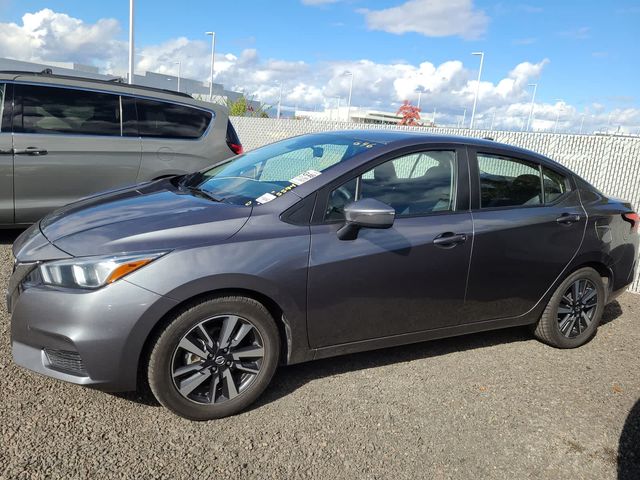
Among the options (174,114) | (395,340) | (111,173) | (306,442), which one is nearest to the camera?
(306,442)

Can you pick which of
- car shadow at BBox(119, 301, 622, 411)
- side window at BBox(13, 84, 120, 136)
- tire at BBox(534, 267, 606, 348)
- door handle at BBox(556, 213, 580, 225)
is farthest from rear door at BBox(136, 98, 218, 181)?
tire at BBox(534, 267, 606, 348)

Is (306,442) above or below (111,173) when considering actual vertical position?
below

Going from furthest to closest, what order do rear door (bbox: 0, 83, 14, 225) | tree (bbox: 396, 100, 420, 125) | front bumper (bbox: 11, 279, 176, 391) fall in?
1. tree (bbox: 396, 100, 420, 125)
2. rear door (bbox: 0, 83, 14, 225)
3. front bumper (bbox: 11, 279, 176, 391)

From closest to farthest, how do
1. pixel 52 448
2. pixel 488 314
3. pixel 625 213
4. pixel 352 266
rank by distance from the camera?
pixel 52 448, pixel 352 266, pixel 488 314, pixel 625 213

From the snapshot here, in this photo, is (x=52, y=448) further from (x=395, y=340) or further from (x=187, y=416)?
(x=395, y=340)

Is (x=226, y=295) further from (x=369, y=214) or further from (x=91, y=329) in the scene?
(x=369, y=214)

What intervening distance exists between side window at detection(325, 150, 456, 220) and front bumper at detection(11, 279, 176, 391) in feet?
3.99

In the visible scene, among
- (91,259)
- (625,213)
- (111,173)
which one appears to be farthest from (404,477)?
(111,173)

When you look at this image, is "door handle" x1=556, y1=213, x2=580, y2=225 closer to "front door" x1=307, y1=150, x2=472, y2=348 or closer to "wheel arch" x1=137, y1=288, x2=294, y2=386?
"front door" x1=307, y1=150, x2=472, y2=348

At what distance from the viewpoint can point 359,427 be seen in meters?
2.96

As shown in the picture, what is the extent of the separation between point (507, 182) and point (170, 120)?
4105 millimetres

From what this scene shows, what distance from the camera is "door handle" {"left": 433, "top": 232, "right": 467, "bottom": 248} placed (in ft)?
11.1

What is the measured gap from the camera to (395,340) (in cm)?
Answer: 343

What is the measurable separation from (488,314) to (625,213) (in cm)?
163
